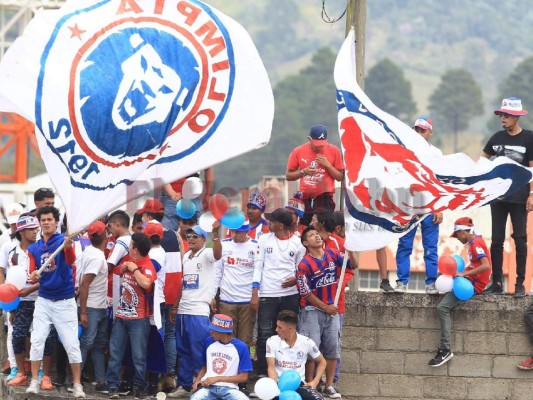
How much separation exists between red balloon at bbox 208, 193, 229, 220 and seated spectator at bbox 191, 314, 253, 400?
41.3 inches

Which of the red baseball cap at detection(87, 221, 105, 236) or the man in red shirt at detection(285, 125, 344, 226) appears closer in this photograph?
the red baseball cap at detection(87, 221, 105, 236)

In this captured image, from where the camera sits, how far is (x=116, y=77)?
12594 mm

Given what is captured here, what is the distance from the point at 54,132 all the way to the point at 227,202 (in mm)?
2345

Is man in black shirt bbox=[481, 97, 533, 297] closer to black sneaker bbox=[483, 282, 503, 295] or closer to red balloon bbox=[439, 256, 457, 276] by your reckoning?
black sneaker bbox=[483, 282, 503, 295]

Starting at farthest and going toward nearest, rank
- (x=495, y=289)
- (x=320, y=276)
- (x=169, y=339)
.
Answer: (x=495, y=289)
(x=169, y=339)
(x=320, y=276)

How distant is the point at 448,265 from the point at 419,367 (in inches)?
50.9

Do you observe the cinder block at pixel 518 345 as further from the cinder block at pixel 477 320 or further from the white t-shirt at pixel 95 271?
the white t-shirt at pixel 95 271

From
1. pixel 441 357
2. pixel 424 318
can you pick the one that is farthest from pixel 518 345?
pixel 424 318

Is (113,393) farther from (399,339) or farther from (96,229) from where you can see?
(399,339)

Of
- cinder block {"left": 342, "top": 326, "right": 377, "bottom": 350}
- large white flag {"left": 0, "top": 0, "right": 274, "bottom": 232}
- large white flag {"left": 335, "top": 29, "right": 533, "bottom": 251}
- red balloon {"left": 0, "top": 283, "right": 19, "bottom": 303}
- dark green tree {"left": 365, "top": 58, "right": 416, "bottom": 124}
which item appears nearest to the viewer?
large white flag {"left": 0, "top": 0, "right": 274, "bottom": 232}

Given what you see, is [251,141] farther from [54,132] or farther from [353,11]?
Answer: [353,11]

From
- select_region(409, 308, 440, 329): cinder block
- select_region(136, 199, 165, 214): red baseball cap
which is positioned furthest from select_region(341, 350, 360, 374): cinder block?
select_region(136, 199, 165, 214): red baseball cap

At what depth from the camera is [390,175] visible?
13891mm

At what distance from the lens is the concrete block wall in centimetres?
1565
